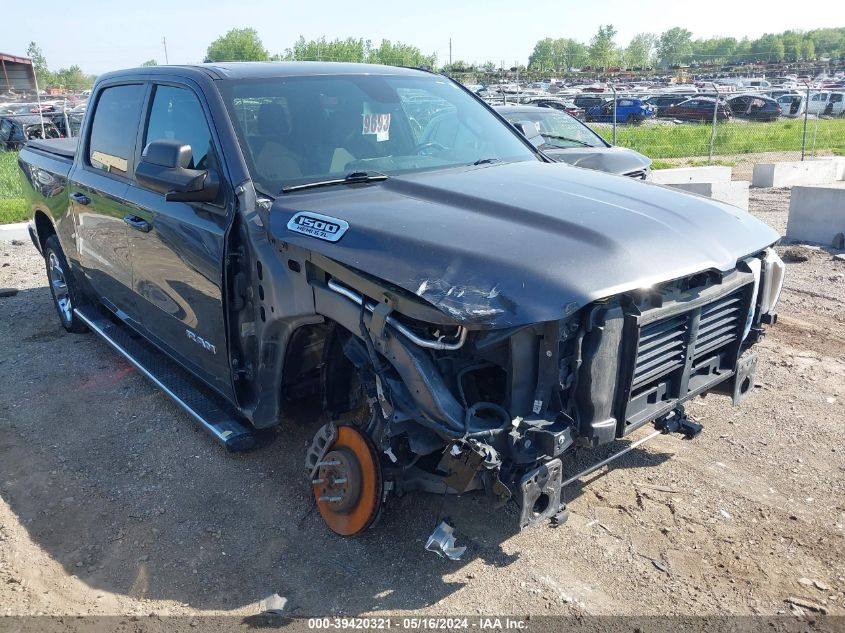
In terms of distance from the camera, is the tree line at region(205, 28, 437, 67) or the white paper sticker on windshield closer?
the white paper sticker on windshield

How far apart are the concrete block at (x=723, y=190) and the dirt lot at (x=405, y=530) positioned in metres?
6.41

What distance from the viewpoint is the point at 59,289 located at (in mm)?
6387

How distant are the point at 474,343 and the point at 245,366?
57.9 inches

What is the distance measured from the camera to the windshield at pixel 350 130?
11.8ft

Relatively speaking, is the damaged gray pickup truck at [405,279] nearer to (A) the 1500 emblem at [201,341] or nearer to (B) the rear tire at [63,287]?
→ (A) the 1500 emblem at [201,341]

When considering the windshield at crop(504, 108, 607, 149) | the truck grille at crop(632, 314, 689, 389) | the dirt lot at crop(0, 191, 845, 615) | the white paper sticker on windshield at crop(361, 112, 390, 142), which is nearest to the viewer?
the truck grille at crop(632, 314, 689, 389)

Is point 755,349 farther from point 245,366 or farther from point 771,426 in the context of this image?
point 245,366

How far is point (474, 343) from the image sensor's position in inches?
105

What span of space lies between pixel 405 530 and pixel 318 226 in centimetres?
148

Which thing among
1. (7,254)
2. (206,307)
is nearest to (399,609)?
(206,307)

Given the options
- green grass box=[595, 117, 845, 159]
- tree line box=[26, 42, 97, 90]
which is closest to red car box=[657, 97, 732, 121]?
green grass box=[595, 117, 845, 159]

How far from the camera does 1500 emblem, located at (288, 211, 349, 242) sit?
3.02 m

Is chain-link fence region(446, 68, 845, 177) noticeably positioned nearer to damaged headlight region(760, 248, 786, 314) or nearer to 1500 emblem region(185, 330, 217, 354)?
damaged headlight region(760, 248, 786, 314)

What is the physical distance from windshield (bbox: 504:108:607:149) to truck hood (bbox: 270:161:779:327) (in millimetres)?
6422
